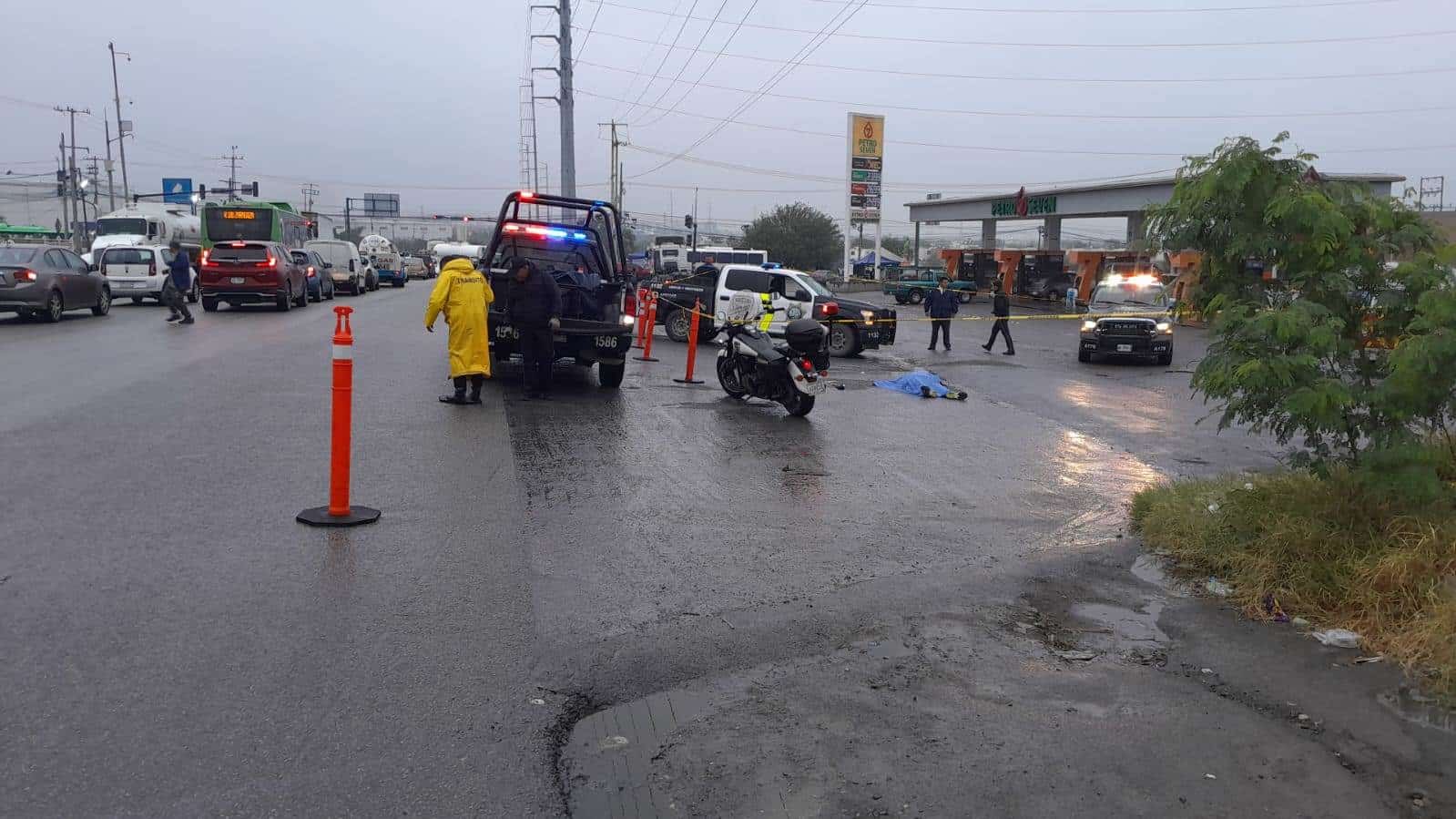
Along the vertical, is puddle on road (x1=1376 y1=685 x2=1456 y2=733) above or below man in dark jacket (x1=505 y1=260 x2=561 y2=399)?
below

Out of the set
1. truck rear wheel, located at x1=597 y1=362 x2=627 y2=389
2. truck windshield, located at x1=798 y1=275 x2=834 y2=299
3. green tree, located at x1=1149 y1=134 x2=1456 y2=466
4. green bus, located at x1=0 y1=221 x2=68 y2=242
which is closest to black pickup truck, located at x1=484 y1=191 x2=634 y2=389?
truck rear wheel, located at x1=597 y1=362 x2=627 y2=389

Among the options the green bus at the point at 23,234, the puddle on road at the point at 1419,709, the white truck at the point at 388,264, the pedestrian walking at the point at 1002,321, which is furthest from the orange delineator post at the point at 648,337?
the green bus at the point at 23,234

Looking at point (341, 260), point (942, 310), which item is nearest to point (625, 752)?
point (942, 310)

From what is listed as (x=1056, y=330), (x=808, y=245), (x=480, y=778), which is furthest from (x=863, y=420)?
(x=808, y=245)

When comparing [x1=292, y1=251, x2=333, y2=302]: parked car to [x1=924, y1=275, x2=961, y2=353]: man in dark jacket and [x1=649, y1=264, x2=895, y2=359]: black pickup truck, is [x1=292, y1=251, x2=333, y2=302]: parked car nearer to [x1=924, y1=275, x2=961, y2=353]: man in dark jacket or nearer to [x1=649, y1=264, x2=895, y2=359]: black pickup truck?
[x1=649, y1=264, x2=895, y2=359]: black pickup truck

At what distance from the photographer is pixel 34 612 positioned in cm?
529

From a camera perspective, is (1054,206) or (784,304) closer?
(784,304)

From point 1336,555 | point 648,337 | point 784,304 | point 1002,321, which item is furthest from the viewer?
point 1002,321

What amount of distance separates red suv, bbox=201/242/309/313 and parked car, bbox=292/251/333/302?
2.75 metres

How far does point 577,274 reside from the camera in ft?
49.5

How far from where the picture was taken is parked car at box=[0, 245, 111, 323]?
21.6m

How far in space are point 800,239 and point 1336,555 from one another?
94822 mm

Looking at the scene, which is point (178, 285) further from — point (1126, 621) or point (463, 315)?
point (1126, 621)

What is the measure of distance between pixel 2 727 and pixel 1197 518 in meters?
6.64
